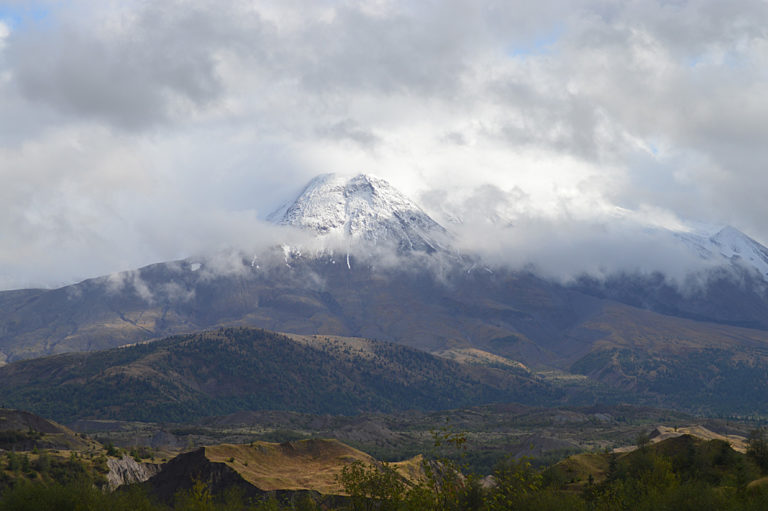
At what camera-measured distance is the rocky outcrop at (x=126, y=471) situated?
160m

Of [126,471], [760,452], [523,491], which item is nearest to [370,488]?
[523,491]

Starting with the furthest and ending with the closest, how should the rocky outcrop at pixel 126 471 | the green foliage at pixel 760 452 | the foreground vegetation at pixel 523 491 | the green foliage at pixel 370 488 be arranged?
the rocky outcrop at pixel 126 471 < the green foliage at pixel 760 452 < the green foliage at pixel 370 488 < the foreground vegetation at pixel 523 491

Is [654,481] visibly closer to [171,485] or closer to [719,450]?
[719,450]

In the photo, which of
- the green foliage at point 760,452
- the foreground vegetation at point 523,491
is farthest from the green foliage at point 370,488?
the green foliage at point 760,452

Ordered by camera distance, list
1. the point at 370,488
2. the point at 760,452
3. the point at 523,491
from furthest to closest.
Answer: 1. the point at 760,452
2. the point at 370,488
3. the point at 523,491

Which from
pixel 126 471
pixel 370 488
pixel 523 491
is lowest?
pixel 126 471

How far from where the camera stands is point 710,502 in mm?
84812

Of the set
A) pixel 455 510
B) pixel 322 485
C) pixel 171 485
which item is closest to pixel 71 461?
pixel 171 485

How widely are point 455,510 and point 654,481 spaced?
1433 inches

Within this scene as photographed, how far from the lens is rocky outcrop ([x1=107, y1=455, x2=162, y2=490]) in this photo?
524 ft

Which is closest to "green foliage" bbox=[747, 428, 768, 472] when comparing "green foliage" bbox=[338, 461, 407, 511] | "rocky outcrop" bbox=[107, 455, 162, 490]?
"green foliage" bbox=[338, 461, 407, 511]

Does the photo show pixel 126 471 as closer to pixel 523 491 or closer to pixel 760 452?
pixel 523 491

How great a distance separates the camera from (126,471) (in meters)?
168

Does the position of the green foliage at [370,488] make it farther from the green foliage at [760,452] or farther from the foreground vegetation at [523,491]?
the green foliage at [760,452]
